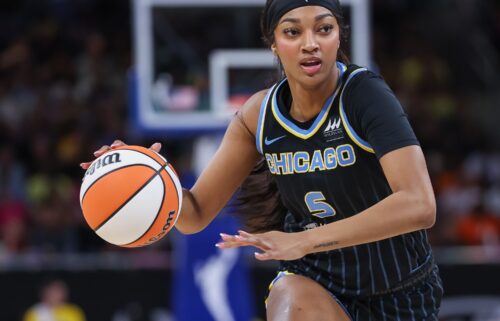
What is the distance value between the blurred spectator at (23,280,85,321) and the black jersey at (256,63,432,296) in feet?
19.8

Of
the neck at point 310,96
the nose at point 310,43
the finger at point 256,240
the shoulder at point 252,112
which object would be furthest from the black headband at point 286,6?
the finger at point 256,240

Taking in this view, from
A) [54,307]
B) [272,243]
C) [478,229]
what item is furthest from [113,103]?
[272,243]

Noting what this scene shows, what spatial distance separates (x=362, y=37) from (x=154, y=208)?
5282mm

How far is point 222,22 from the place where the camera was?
29.4 ft

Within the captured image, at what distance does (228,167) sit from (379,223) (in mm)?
972

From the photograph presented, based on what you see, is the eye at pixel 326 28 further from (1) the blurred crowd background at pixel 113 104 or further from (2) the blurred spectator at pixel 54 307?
(1) the blurred crowd background at pixel 113 104

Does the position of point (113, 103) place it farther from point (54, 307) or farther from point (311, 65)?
point (311, 65)

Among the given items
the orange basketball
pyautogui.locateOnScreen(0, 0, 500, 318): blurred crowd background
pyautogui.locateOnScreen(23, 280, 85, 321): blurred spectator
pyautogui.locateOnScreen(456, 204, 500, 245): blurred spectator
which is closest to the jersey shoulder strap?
the orange basketball

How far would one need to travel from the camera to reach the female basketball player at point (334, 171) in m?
3.67

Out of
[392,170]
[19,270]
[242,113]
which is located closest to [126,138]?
[19,270]

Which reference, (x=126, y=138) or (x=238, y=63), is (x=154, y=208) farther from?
(x=126, y=138)

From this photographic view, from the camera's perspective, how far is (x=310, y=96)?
4.02 m

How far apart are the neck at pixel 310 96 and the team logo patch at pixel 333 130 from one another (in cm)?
10

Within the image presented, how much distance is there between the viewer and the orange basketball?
3961mm
